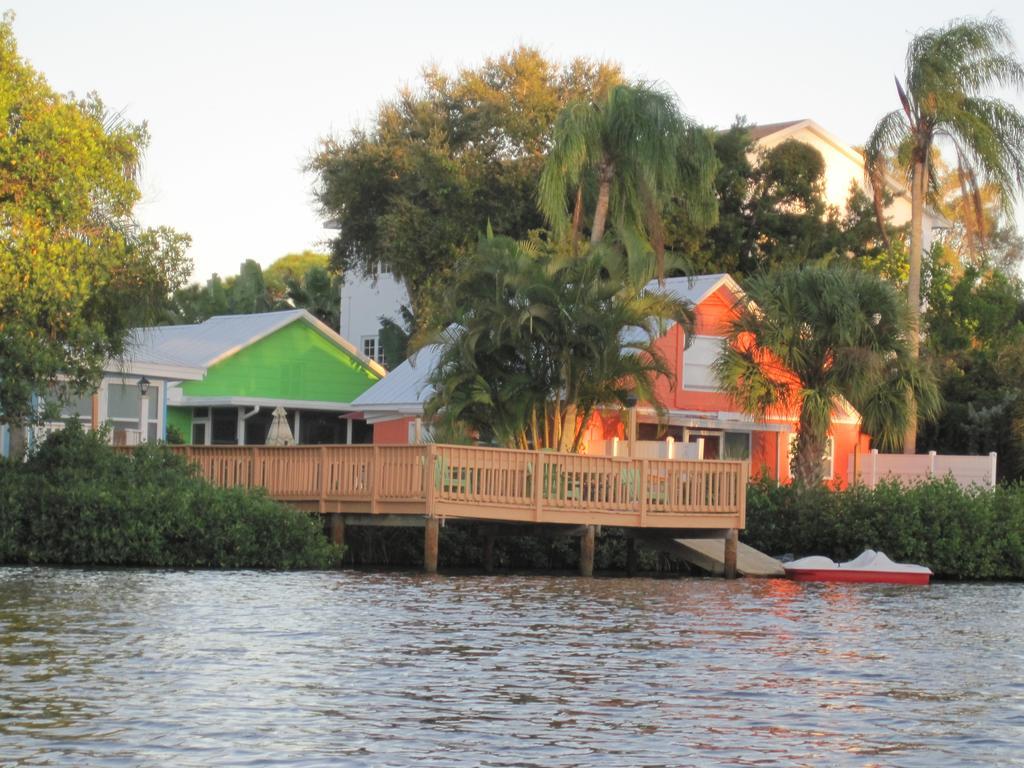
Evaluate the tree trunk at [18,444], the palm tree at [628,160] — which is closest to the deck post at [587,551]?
the palm tree at [628,160]

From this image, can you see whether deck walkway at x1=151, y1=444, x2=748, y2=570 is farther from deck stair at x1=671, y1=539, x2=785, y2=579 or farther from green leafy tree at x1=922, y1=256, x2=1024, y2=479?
green leafy tree at x1=922, y1=256, x2=1024, y2=479

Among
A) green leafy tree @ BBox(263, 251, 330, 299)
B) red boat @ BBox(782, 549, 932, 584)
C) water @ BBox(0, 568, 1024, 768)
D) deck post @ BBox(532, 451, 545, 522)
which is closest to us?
water @ BBox(0, 568, 1024, 768)

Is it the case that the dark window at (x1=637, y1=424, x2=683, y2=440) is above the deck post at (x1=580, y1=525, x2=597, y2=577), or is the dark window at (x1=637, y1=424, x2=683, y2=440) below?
above

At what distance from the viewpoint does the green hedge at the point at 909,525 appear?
35625 mm

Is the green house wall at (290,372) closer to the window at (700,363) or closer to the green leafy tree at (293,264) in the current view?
the window at (700,363)

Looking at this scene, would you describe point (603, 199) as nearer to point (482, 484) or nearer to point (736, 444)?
point (736, 444)

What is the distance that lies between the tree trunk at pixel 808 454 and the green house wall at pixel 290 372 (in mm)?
18423

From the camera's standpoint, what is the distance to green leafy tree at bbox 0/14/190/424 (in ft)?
94.8

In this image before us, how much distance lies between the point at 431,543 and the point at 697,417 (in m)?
15.1

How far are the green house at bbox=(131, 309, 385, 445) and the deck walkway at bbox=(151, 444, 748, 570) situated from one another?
16513mm

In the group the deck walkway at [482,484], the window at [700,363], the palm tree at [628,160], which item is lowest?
the deck walkway at [482,484]

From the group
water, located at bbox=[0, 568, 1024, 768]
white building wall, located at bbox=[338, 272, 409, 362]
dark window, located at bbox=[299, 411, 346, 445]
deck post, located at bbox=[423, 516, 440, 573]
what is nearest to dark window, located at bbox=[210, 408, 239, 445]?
dark window, located at bbox=[299, 411, 346, 445]

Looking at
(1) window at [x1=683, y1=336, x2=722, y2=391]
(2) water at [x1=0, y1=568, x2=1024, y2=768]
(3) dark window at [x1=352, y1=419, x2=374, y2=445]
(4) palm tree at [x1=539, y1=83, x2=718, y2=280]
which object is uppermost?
(4) palm tree at [x1=539, y1=83, x2=718, y2=280]

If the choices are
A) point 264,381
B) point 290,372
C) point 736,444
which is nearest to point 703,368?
point 736,444
